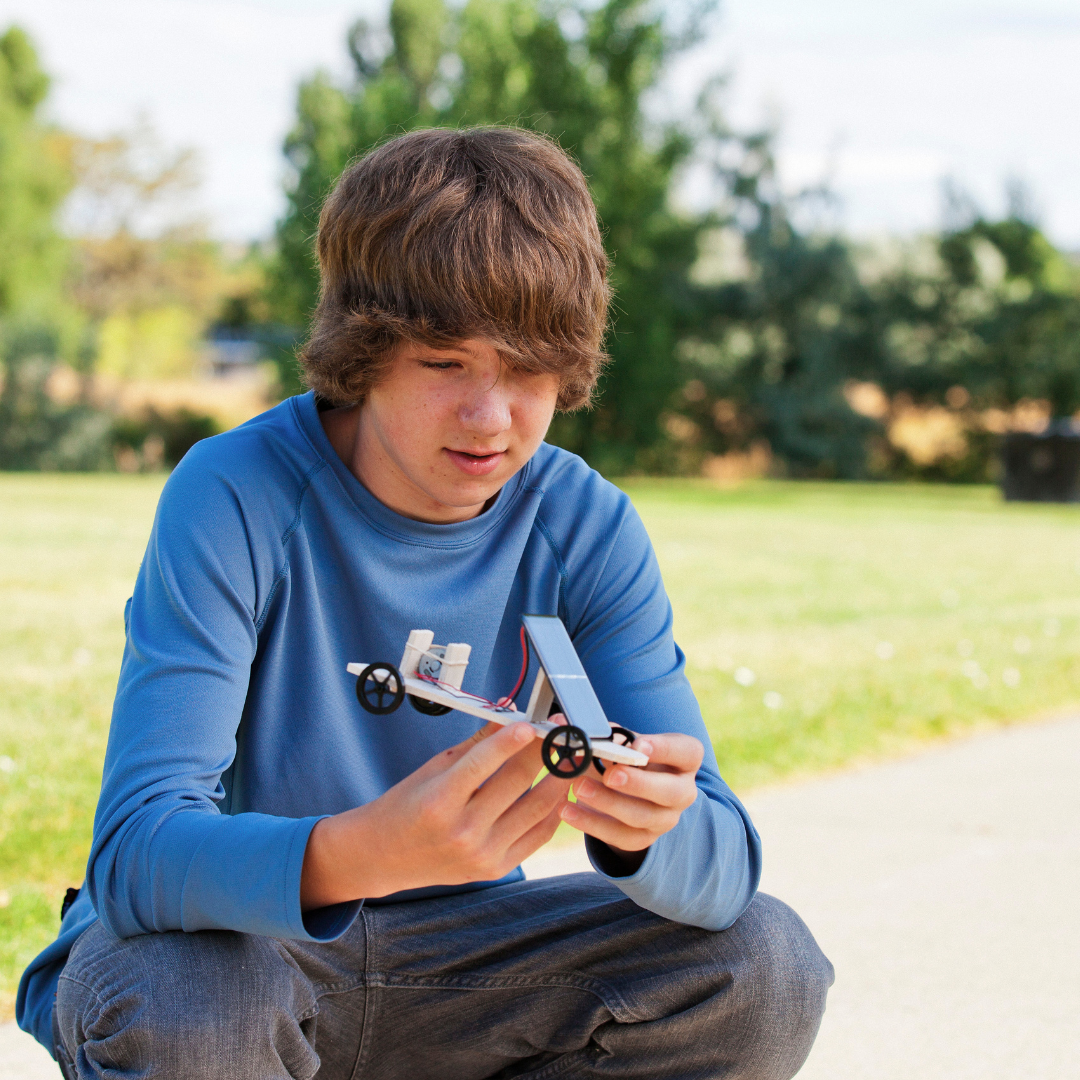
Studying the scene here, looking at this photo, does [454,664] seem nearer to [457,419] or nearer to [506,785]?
[506,785]

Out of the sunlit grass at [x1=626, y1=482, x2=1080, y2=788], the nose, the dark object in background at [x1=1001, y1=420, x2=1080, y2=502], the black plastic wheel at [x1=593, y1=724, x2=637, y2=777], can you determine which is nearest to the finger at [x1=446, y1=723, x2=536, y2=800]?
the black plastic wheel at [x1=593, y1=724, x2=637, y2=777]

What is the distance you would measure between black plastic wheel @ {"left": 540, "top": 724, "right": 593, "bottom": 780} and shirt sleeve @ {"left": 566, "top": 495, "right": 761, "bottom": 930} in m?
0.39

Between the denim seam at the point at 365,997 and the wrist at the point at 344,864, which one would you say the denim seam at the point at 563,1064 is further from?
the wrist at the point at 344,864

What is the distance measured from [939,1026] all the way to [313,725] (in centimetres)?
168

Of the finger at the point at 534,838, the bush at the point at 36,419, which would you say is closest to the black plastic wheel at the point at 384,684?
the finger at the point at 534,838

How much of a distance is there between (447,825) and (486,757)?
0.35ft

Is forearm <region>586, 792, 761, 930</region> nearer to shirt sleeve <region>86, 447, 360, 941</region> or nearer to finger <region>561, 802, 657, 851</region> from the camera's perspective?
finger <region>561, 802, 657, 851</region>

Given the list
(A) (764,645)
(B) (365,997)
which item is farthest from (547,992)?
(A) (764,645)

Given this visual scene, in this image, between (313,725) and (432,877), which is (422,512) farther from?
(432,877)

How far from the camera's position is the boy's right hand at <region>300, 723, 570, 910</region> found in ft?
4.32

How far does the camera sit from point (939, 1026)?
8.78 feet

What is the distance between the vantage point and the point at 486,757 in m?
1.29

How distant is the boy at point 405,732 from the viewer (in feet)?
4.84

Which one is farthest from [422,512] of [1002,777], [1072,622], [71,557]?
[71,557]
